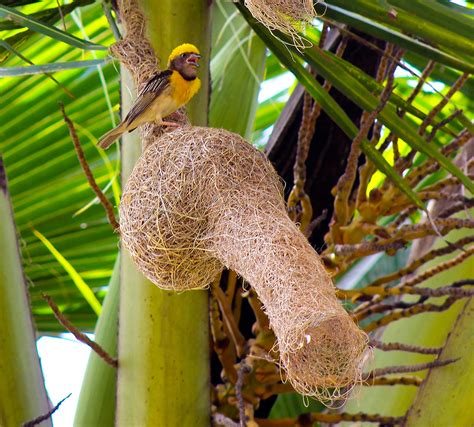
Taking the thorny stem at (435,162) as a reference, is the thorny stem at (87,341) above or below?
below

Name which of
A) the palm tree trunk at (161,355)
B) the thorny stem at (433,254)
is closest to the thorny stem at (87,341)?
the palm tree trunk at (161,355)

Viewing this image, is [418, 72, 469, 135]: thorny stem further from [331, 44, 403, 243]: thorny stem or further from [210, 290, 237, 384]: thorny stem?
[210, 290, 237, 384]: thorny stem

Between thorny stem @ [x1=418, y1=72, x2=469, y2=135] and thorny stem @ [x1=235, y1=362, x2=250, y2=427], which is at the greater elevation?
thorny stem @ [x1=418, y1=72, x2=469, y2=135]

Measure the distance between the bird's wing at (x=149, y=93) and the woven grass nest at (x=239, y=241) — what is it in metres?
0.14

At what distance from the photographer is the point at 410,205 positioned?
2.19m

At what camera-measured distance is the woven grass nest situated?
134 cm

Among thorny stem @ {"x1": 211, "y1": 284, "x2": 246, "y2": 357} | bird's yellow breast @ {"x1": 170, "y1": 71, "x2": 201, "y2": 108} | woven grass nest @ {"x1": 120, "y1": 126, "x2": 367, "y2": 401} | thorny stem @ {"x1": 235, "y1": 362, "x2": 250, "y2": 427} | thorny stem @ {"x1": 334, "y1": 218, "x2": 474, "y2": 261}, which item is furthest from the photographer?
thorny stem @ {"x1": 211, "y1": 284, "x2": 246, "y2": 357}

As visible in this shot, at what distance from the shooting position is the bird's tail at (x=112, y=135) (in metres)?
2.01

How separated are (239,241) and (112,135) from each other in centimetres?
68

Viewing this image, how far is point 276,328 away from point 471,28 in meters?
0.60

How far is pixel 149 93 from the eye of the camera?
1933 millimetres

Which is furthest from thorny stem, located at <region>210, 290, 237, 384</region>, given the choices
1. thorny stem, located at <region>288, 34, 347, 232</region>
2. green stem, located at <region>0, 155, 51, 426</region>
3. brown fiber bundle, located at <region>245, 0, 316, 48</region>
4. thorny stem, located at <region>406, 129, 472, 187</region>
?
brown fiber bundle, located at <region>245, 0, 316, 48</region>

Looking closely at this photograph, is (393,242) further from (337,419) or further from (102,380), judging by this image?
(102,380)

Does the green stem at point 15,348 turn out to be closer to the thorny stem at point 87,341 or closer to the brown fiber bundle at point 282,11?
the thorny stem at point 87,341
